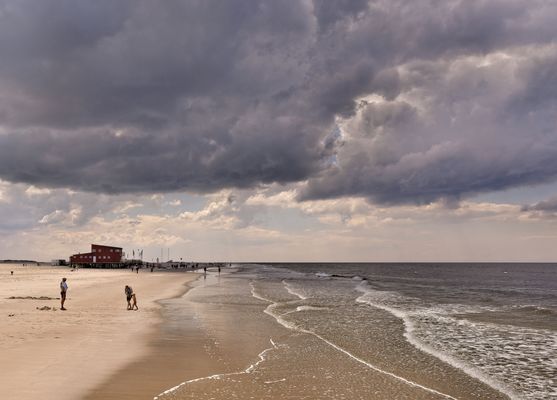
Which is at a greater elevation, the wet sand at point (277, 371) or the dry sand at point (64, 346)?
the dry sand at point (64, 346)

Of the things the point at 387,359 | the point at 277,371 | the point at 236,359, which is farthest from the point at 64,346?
the point at 387,359

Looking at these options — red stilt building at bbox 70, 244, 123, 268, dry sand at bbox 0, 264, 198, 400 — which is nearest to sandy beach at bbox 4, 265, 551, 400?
dry sand at bbox 0, 264, 198, 400

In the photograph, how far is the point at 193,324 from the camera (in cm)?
2408

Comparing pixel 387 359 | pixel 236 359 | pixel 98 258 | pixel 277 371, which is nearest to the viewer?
pixel 277 371

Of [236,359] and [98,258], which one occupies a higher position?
[98,258]

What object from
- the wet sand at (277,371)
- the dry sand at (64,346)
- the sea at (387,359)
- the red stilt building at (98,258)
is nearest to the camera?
the dry sand at (64,346)

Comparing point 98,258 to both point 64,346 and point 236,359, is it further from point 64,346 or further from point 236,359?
point 236,359

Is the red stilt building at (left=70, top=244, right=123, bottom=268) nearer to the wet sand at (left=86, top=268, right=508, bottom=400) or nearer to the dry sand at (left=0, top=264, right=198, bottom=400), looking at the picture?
the dry sand at (left=0, top=264, right=198, bottom=400)

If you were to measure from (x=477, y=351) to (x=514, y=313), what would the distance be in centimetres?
1951

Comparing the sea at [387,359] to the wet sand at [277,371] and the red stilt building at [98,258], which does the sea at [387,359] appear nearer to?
the wet sand at [277,371]

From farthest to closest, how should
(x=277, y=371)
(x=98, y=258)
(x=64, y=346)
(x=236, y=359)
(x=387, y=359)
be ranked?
(x=98, y=258)
(x=387, y=359)
(x=64, y=346)
(x=236, y=359)
(x=277, y=371)

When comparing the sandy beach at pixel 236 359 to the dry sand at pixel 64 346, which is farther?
the sandy beach at pixel 236 359

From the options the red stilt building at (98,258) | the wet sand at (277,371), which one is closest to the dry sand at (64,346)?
the wet sand at (277,371)

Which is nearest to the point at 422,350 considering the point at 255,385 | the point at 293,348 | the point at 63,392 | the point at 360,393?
the point at 293,348
